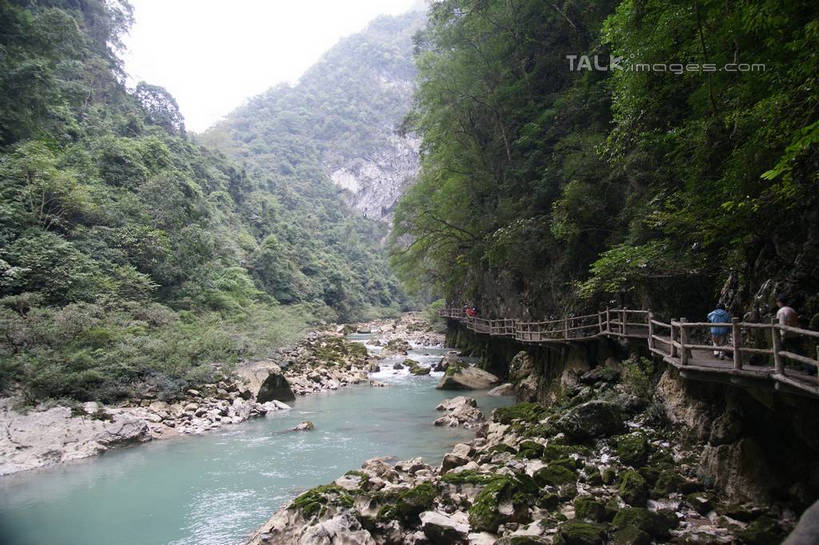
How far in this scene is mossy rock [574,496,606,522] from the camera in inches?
238

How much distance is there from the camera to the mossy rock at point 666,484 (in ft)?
21.5

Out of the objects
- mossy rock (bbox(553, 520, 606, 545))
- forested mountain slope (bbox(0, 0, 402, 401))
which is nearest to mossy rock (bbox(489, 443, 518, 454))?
mossy rock (bbox(553, 520, 606, 545))

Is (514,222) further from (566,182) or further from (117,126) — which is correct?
(117,126)

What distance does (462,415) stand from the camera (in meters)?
13.7

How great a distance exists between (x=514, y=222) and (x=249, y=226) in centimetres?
3905

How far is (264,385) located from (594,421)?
39.4 ft

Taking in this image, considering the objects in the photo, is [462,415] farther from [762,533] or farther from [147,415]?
[147,415]

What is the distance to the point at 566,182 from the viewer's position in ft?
47.1

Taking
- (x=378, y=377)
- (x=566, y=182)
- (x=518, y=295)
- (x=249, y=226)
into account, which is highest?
(x=249, y=226)

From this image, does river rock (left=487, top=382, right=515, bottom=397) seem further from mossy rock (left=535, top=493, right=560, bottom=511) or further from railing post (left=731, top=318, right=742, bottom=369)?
railing post (left=731, top=318, right=742, bottom=369)

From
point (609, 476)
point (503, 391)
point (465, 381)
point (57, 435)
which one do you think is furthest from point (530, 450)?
point (57, 435)

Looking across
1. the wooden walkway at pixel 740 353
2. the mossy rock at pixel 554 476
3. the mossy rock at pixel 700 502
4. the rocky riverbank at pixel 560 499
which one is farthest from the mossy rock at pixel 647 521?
the wooden walkway at pixel 740 353

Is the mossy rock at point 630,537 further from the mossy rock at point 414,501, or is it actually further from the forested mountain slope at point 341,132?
the forested mountain slope at point 341,132

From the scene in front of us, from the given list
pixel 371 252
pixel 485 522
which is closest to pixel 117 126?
pixel 485 522
